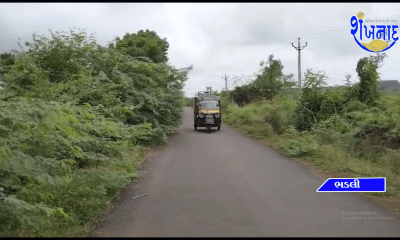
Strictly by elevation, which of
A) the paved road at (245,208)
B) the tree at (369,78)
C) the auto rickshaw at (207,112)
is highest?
the tree at (369,78)

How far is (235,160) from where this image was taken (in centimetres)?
1162

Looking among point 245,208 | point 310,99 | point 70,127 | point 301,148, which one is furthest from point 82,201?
point 310,99

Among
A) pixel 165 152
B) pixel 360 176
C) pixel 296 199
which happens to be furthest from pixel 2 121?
pixel 165 152

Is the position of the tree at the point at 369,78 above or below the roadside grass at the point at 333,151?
above

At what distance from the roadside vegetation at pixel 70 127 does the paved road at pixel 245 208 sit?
697 millimetres

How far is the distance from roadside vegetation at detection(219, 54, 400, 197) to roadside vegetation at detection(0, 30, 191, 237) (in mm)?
5400

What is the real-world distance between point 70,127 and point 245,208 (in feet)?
11.0

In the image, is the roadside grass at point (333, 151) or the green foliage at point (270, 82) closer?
the roadside grass at point (333, 151)

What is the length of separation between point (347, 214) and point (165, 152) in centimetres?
913

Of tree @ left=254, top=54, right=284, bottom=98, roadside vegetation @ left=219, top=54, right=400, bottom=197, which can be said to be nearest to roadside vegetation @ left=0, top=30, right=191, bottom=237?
roadside vegetation @ left=219, top=54, right=400, bottom=197

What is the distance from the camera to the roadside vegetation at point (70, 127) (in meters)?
4.83

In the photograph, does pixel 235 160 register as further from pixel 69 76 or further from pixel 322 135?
pixel 69 76

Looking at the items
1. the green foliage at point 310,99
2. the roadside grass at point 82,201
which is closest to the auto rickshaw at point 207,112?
the green foliage at point 310,99

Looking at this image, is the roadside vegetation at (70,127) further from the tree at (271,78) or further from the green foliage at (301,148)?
the tree at (271,78)
